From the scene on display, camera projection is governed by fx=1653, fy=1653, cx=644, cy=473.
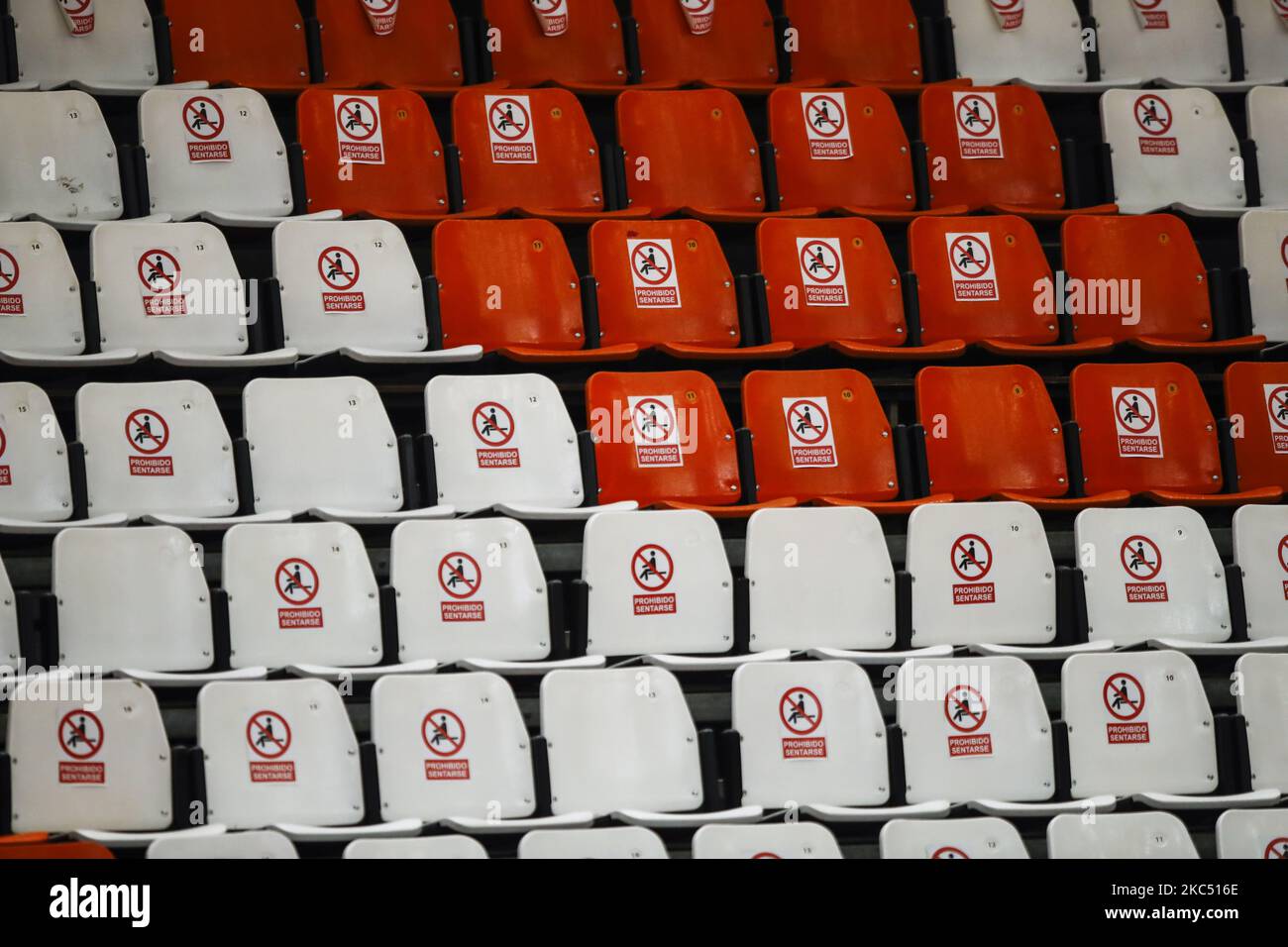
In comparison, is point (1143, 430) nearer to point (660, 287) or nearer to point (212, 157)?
point (660, 287)

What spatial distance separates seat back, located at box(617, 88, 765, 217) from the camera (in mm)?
3744

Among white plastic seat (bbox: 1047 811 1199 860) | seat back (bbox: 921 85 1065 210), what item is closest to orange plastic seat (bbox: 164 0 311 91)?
seat back (bbox: 921 85 1065 210)

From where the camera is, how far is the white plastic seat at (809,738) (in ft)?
8.99

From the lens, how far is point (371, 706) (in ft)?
8.68

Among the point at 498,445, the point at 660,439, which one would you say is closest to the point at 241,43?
the point at 498,445

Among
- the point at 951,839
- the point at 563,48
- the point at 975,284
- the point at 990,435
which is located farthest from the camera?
the point at 563,48

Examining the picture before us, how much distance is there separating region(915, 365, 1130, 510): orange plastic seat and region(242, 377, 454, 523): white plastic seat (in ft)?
3.39

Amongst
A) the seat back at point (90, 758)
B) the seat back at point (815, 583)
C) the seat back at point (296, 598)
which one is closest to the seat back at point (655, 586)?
the seat back at point (815, 583)

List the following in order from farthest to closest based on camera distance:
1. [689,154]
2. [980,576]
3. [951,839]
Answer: [689,154], [980,576], [951,839]

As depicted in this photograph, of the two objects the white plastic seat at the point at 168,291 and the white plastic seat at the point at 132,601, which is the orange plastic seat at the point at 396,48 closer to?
the white plastic seat at the point at 168,291

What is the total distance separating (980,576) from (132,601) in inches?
58.9

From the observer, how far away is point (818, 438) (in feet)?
10.7
